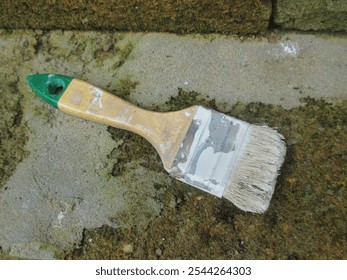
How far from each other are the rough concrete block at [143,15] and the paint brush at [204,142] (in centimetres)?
30

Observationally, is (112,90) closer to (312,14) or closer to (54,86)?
(54,86)

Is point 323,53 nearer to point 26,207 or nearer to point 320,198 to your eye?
point 320,198

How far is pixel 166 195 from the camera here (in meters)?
1.58

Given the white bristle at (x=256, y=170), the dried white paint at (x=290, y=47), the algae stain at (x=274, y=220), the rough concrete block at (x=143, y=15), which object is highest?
the rough concrete block at (x=143, y=15)

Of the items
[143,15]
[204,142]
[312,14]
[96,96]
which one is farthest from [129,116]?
[312,14]

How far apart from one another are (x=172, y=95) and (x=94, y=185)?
0.45 meters

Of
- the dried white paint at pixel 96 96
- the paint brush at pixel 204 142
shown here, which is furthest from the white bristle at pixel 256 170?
the dried white paint at pixel 96 96

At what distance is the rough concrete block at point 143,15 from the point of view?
65.6 inches

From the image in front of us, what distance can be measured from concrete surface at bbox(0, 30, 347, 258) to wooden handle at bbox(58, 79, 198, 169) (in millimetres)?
85

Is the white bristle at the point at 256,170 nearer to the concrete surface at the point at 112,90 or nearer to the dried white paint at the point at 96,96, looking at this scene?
the concrete surface at the point at 112,90

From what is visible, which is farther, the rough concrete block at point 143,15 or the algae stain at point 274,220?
the rough concrete block at point 143,15

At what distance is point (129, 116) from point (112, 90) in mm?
196

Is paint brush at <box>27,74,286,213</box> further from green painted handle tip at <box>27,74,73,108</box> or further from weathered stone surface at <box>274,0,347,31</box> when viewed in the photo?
weathered stone surface at <box>274,0,347,31</box>

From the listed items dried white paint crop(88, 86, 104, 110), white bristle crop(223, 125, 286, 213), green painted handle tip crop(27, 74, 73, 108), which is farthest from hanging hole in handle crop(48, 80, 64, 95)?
white bristle crop(223, 125, 286, 213)
